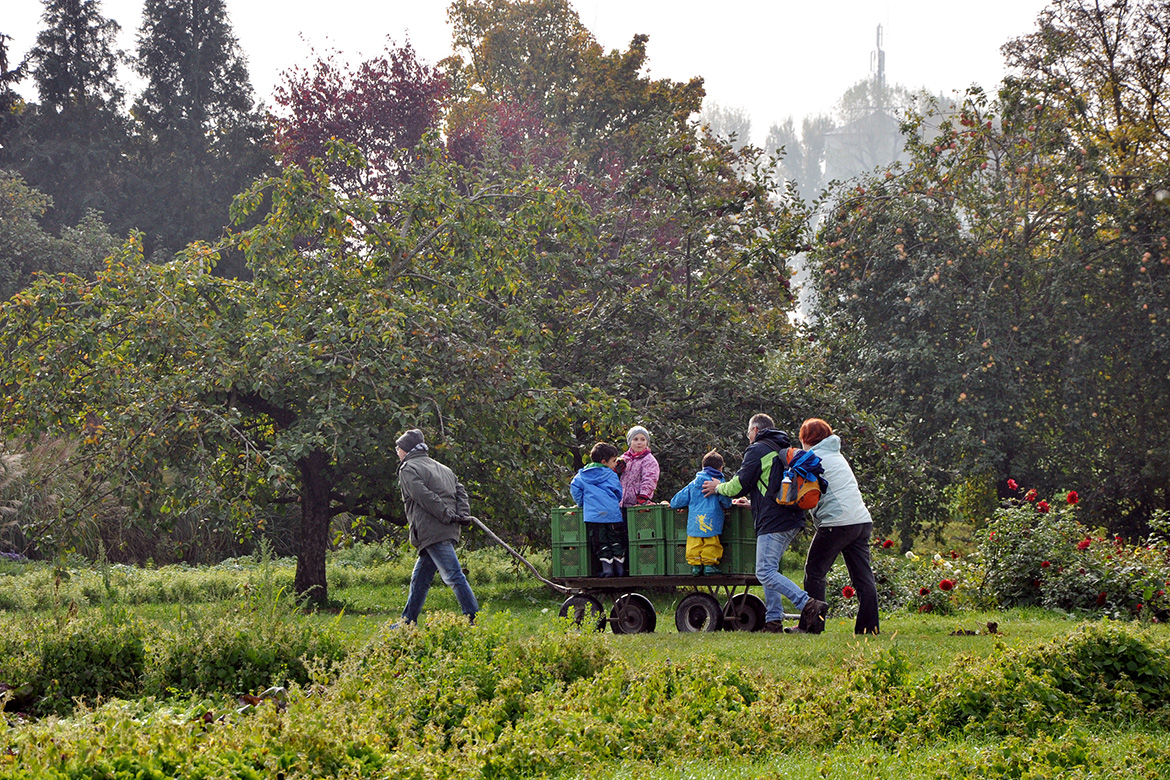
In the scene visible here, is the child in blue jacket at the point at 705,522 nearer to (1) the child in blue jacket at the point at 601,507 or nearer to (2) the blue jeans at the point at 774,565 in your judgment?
(2) the blue jeans at the point at 774,565

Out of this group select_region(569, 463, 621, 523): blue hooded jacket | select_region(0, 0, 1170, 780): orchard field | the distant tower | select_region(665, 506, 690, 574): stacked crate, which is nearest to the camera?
select_region(0, 0, 1170, 780): orchard field

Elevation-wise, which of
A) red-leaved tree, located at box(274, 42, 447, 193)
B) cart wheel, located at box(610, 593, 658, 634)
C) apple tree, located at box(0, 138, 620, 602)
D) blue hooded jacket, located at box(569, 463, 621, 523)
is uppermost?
red-leaved tree, located at box(274, 42, 447, 193)

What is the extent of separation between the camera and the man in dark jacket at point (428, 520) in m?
8.40

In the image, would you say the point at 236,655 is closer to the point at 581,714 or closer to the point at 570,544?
the point at 581,714

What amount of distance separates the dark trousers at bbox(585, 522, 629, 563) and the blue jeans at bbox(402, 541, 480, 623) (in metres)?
1.18

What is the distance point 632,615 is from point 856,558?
2093 millimetres

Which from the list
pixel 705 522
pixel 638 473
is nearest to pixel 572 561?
pixel 638 473

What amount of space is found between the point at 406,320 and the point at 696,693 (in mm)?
6387

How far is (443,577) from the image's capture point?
8.38 metres

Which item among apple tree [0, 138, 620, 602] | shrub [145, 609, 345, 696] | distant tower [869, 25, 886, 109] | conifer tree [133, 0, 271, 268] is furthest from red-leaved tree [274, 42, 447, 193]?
distant tower [869, 25, 886, 109]

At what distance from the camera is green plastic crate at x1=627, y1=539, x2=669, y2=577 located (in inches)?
344

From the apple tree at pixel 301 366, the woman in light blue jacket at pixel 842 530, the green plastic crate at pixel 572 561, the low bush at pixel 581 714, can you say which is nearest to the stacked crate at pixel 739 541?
the woman in light blue jacket at pixel 842 530

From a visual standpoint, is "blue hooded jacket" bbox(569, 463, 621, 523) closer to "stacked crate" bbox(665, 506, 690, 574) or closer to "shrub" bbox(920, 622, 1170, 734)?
"stacked crate" bbox(665, 506, 690, 574)

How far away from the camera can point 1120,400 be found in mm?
18062
